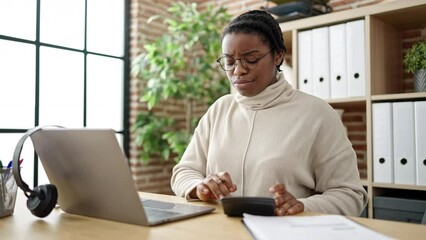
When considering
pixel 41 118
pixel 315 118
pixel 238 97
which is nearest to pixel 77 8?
pixel 41 118

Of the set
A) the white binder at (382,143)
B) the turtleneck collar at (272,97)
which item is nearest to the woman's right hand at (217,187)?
the turtleneck collar at (272,97)

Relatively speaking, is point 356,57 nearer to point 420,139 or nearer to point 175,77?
point 420,139

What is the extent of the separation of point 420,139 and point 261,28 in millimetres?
1154

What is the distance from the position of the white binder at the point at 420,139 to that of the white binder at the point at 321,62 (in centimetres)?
50

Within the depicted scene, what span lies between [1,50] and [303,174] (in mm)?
2153

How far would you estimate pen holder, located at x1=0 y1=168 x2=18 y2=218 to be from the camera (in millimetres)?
1053

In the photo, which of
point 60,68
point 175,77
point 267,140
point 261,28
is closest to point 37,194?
point 267,140

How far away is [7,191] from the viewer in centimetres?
108

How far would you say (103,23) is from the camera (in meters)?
3.30

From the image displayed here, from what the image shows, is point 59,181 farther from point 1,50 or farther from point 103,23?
point 103,23

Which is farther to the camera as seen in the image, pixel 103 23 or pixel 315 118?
pixel 103 23

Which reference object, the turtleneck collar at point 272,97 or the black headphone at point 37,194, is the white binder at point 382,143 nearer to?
the turtleneck collar at point 272,97

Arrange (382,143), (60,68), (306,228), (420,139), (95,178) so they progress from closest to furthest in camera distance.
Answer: (306,228)
(95,178)
(420,139)
(382,143)
(60,68)

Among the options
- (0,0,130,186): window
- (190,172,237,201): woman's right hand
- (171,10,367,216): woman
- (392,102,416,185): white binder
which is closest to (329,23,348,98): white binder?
(392,102,416,185): white binder
